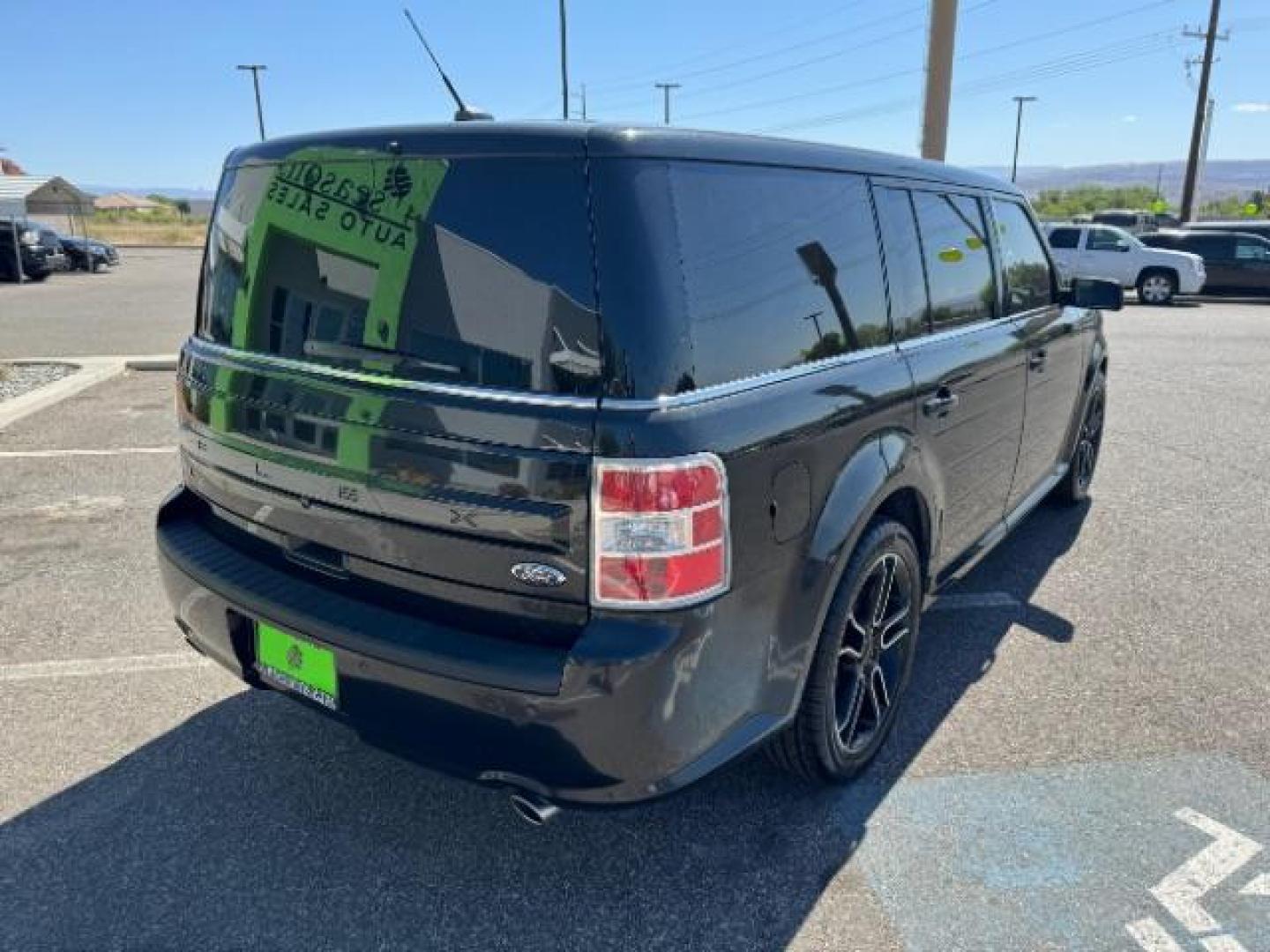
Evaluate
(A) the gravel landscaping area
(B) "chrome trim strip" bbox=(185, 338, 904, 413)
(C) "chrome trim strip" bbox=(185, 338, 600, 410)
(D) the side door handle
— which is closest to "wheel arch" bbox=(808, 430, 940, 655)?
(D) the side door handle

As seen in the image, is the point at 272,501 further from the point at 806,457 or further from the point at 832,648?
the point at 832,648

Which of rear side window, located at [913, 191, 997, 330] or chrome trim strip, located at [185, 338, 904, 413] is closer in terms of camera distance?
chrome trim strip, located at [185, 338, 904, 413]

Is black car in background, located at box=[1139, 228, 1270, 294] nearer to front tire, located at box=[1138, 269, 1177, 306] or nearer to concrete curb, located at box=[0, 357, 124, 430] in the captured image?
front tire, located at box=[1138, 269, 1177, 306]

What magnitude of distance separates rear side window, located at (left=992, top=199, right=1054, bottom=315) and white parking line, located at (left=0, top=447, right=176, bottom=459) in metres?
5.59

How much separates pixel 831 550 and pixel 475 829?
1.29m

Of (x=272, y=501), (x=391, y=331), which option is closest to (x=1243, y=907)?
(x=391, y=331)

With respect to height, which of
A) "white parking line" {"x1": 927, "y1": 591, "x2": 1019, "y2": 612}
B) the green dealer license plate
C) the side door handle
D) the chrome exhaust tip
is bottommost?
"white parking line" {"x1": 927, "y1": 591, "x2": 1019, "y2": 612}

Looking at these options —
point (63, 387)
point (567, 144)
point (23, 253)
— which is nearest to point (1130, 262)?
point (63, 387)

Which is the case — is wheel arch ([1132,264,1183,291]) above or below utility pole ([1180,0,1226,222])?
below

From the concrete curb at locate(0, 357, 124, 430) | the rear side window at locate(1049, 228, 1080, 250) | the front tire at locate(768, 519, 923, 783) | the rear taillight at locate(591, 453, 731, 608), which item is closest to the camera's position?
the rear taillight at locate(591, 453, 731, 608)

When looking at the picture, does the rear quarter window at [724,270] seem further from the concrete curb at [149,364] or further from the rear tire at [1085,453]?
the concrete curb at [149,364]

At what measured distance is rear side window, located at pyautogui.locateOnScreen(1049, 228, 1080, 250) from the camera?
19984mm

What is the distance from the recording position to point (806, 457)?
2289 millimetres

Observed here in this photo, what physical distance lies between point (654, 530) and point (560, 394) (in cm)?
35
